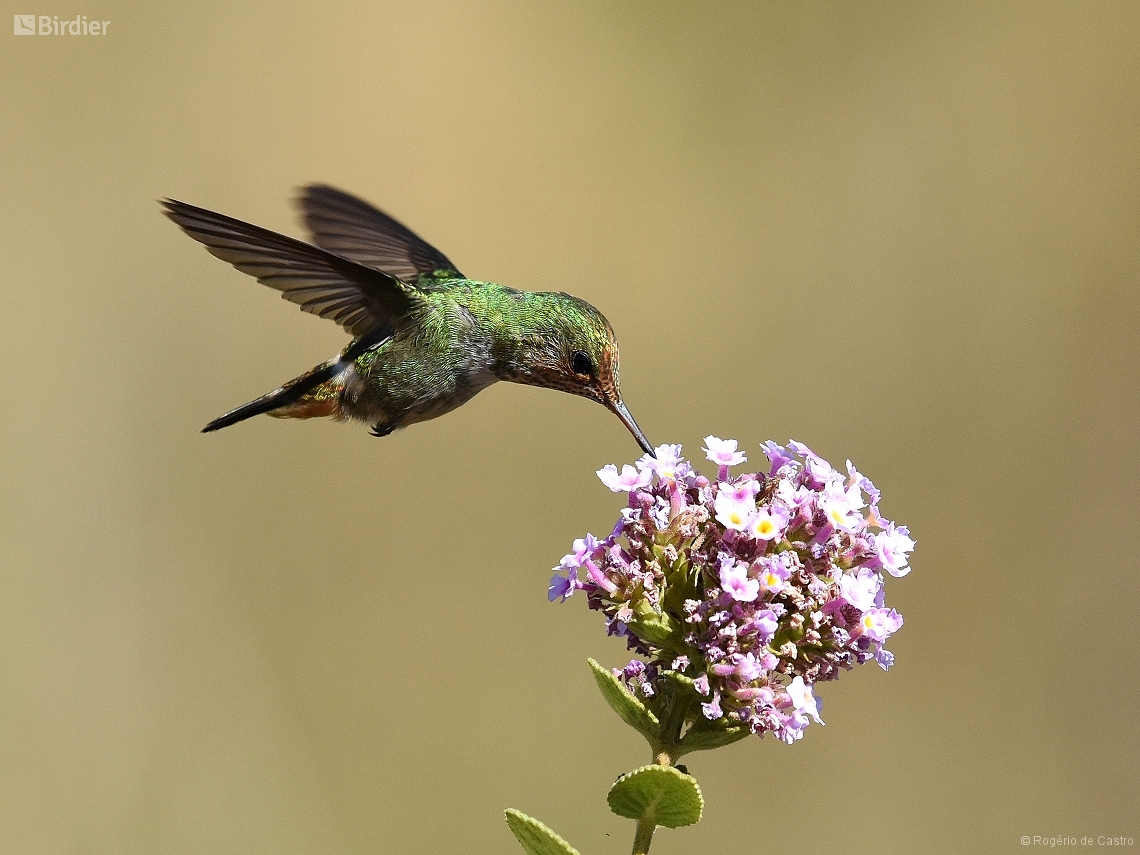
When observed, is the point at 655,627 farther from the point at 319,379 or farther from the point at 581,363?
the point at 319,379

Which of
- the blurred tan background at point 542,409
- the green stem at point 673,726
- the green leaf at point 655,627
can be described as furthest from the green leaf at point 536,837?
the blurred tan background at point 542,409

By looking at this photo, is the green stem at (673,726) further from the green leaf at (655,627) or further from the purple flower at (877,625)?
the purple flower at (877,625)

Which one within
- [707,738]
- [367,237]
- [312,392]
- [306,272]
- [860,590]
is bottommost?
[707,738]

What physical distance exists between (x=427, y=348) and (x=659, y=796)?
83.2 inches

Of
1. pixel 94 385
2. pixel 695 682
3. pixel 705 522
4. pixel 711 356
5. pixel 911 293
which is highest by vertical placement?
pixel 911 293

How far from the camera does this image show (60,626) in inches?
260

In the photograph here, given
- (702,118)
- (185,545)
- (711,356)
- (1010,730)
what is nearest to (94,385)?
(185,545)

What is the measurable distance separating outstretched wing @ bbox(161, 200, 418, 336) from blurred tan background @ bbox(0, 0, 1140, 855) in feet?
8.13

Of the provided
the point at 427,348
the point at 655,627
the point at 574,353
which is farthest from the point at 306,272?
the point at 655,627

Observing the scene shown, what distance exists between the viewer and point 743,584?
7.43 feet

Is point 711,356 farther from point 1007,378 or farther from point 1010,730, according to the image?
point 1010,730

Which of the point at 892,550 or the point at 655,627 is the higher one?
the point at 892,550

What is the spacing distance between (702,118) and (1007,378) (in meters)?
3.25

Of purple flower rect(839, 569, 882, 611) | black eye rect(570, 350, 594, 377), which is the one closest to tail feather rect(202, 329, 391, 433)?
black eye rect(570, 350, 594, 377)
